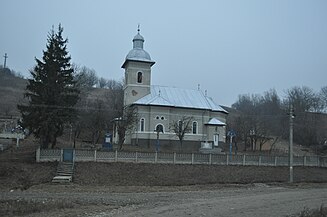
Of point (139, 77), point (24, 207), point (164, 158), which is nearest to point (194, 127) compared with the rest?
point (139, 77)

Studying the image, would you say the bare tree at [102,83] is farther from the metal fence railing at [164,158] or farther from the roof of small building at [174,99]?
the metal fence railing at [164,158]

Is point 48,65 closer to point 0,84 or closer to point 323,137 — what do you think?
point 323,137

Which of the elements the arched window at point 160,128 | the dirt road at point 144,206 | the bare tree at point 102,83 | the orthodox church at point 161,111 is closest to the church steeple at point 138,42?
the orthodox church at point 161,111

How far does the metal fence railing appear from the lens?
30250 millimetres

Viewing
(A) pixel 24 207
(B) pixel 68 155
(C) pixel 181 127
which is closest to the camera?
(A) pixel 24 207

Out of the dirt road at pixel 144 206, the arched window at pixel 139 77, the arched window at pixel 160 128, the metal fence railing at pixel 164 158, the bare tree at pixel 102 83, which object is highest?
the bare tree at pixel 102 83

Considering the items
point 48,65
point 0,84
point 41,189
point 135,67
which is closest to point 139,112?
point 135,67

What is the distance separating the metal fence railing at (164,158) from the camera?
99.2 feet

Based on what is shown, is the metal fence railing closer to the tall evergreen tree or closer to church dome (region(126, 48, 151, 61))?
the tall evergreen tree

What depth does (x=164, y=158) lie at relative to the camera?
108 feet

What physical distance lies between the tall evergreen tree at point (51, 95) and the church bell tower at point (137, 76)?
60.8 ft

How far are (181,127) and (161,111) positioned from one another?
4.99 metres

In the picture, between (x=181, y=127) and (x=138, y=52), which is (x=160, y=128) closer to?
(x=181, y=127)

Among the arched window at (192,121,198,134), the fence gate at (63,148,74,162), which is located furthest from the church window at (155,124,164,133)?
the fence gate at (63,148,74,162)
